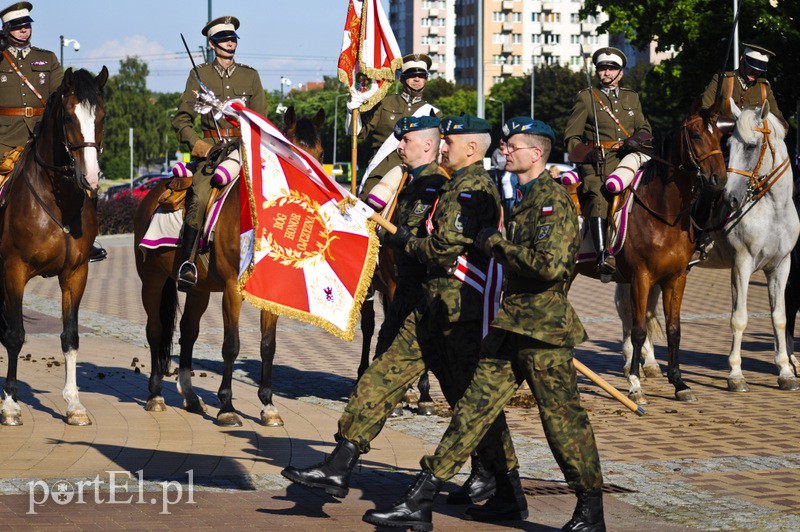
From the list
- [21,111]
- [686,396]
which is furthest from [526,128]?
[21,111]

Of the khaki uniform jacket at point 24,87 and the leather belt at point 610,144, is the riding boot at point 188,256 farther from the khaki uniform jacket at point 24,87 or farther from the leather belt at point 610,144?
the leather belt at point 610,144

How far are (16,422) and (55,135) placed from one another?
244 cm

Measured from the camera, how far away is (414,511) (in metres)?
6.62

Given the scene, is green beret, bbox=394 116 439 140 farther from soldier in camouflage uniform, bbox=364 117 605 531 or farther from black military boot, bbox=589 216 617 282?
black military boot, bbox=589 216 617 282

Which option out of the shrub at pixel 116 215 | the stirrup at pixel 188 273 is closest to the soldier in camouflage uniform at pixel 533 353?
the stirrup at pixel 188 273

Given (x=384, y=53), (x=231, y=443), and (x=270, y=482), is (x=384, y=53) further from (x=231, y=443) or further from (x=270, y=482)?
(x=270, y=482)

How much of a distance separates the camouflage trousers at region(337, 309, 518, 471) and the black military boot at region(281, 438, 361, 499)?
0.11 m

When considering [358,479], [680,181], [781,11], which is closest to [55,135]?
[358,479]

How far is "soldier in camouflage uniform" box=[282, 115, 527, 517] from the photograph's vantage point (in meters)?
6.90

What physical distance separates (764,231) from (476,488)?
6264 millimetres

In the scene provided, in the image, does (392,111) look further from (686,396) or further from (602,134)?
(686,396)

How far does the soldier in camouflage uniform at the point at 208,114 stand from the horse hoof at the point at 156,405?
1.05m

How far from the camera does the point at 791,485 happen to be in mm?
8219

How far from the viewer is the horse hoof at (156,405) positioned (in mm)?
11195
